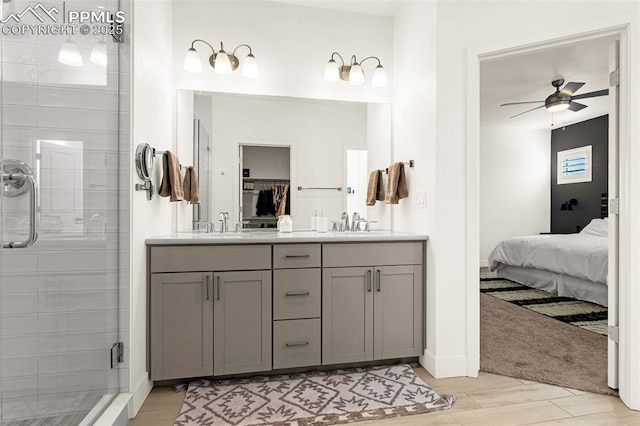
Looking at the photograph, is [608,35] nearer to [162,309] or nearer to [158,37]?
[158,37]

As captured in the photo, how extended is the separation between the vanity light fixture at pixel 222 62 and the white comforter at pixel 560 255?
397cm

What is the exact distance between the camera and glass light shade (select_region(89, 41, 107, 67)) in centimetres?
172

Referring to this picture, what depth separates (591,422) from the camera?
1777 millimetres

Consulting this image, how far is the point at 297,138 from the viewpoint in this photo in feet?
9.41

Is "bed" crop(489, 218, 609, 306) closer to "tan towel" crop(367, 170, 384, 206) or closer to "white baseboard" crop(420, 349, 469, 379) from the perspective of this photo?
"white baseboard" crop(420, 349, 469, 379)

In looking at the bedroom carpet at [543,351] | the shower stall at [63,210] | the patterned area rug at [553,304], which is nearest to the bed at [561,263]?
the patterned area rug at [553,304]

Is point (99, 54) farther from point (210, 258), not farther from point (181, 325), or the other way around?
point (181, 325)

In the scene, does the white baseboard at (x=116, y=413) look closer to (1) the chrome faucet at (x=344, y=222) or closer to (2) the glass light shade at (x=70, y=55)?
(2) the glass light shade at (x=70, y=55)

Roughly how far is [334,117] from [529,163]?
5.41 m

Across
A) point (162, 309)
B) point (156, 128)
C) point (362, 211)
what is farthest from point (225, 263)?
point (362, 211)

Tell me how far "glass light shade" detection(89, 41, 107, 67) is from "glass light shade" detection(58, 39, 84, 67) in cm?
6

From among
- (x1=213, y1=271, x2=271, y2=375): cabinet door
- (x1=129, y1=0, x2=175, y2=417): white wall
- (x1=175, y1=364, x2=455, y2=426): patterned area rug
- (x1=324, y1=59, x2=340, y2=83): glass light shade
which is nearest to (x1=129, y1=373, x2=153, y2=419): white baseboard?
(x1=129, y1=0, x2=175, y2=417): white wall

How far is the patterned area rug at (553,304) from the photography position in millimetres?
3349

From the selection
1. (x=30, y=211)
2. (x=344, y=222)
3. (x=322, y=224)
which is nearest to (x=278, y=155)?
(x=322, y=224)
